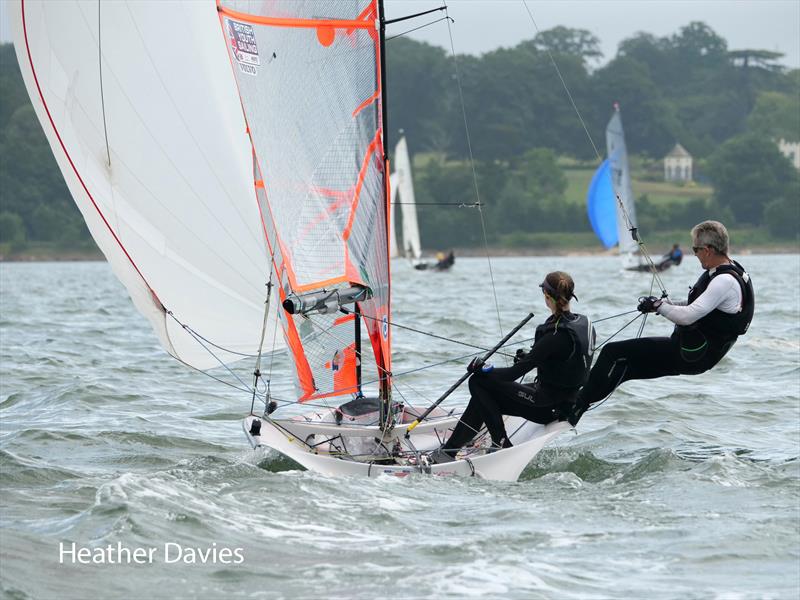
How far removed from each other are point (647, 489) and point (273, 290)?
2.96 meters

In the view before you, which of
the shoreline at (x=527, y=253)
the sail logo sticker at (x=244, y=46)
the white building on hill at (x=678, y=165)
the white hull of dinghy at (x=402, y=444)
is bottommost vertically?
the shoreline at (x=527, y=253)

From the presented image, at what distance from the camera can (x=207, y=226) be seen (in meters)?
8.37

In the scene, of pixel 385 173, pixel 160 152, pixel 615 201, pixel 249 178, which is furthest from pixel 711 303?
pixel 615 201

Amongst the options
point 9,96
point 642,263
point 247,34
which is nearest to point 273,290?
point 247,34

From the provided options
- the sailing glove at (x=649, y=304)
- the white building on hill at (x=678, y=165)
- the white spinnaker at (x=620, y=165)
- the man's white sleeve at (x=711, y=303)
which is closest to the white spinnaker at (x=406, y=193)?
the white spinnaker at (x=620, y=165)

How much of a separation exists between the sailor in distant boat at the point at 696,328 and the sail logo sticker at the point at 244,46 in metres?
2.63

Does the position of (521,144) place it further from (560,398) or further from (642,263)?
(560,398)

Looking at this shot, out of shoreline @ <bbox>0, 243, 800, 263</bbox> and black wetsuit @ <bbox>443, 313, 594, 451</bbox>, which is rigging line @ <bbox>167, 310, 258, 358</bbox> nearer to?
black wetsuit @ <bbox>443, 313, 594, 451</bbox>

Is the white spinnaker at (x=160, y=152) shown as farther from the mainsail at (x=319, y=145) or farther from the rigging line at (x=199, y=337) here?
the mainsail at (x=319, y=145)

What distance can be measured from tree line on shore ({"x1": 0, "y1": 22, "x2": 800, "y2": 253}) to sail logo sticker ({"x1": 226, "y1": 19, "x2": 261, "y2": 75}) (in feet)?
218

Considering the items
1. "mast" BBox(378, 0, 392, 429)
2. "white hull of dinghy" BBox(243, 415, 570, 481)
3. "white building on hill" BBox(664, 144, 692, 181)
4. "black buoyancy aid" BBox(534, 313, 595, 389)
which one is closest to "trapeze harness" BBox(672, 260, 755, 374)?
"black buoyancy aid" BBox(534, 313, 595, 389)

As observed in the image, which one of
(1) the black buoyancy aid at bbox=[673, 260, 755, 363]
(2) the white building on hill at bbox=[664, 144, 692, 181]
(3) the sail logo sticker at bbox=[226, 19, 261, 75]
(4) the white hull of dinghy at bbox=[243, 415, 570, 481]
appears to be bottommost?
(4) the white hull of dinghy at bbox=[243, 415, 570, 481]

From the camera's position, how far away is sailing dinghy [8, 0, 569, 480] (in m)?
7.61

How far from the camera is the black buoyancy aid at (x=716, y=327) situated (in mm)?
7203
